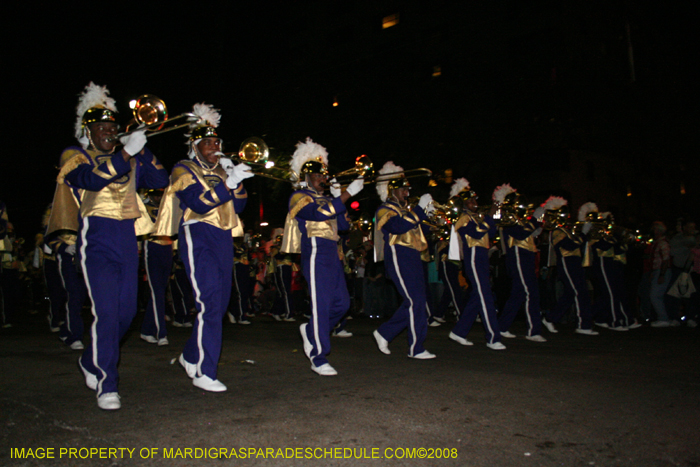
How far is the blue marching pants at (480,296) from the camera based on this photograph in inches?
287

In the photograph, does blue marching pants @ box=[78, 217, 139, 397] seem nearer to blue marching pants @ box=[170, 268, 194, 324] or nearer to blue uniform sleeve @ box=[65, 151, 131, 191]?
blue uniform sleeve @ box=[65, 151, 131, 191]

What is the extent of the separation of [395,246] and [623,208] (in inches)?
1518

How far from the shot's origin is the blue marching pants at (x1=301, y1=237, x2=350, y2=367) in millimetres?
5430

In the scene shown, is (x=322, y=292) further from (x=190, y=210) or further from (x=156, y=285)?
(x=156, y=285)

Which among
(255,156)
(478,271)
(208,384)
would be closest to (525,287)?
(478,271)

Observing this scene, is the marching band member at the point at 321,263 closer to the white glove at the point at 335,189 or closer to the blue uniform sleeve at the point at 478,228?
the white glove at the point at 335,189

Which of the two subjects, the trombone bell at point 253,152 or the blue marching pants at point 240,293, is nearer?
the trombone bell at point 253,152

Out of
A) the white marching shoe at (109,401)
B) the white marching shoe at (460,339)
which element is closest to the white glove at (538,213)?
the white marching shoe at (460,339)

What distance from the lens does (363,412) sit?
3922 mm

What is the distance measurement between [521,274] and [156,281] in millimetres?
5146

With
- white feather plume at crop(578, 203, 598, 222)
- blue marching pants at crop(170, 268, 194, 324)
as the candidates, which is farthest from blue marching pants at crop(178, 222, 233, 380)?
white feather plume at crop(578, 203, 598, 222)

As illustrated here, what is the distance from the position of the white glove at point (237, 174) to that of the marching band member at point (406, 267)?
2359 millimetres

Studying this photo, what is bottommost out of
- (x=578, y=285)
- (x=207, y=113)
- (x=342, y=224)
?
(x=578, y=285)

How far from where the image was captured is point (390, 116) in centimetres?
1884
